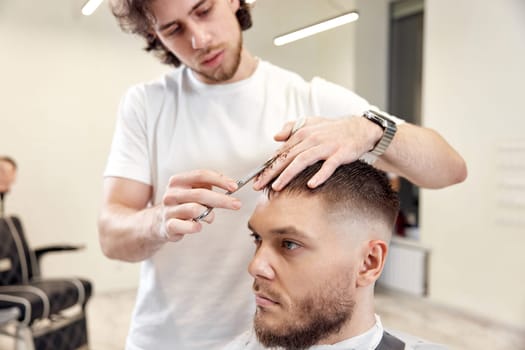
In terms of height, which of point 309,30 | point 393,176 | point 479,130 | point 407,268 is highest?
point 309,30

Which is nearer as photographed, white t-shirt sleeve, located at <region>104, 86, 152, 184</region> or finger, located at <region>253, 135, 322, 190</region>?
finger, located at <region>253, 135, 322, 190</region>

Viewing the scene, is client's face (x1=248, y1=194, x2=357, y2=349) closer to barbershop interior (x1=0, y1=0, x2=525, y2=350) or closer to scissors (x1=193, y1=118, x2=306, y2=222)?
scissors (x1=193, y1=118, x2=306, y2=222)

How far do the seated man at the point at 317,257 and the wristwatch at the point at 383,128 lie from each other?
0.30ft

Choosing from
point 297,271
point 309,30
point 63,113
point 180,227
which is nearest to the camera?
point 180,227

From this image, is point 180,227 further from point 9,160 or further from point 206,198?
point 9,160

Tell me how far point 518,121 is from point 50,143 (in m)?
3.29

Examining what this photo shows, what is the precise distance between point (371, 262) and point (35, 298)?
219 centimetres

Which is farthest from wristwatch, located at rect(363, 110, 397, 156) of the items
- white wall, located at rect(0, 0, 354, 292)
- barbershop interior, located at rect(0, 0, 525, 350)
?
white wall, located at rect(0, 0, 354, 292)

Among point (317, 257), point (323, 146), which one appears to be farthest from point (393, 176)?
point (323, 146)

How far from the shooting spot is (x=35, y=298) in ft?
8.15

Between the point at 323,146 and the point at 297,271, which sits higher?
the point at 323,146

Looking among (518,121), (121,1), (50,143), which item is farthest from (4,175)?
(518,121)

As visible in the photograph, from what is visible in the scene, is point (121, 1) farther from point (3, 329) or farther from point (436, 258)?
point (436, 258)

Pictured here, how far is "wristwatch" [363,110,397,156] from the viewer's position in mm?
821
